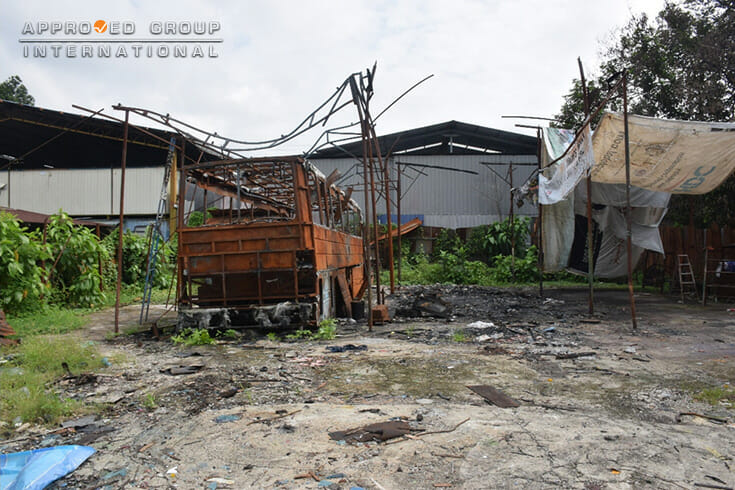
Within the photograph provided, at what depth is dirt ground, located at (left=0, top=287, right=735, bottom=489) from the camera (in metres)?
2.74

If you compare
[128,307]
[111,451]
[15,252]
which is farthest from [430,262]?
[111,451]

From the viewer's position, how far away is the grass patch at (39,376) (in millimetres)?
3752

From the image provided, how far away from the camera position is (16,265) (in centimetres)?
823

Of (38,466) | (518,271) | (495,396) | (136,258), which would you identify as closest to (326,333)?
(495,396)

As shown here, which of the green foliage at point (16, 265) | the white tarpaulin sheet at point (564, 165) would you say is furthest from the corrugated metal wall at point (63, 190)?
the white tarpaulin sheet at point (564, 165)

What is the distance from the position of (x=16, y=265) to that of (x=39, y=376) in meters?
4.56

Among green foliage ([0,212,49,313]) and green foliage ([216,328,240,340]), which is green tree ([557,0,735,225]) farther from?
green foliage ([0,212,49,313])

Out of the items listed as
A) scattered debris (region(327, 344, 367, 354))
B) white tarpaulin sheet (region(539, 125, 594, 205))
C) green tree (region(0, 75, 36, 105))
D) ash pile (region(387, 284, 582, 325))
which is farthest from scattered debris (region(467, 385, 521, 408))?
green tree (region(0, 75, 36, 105))

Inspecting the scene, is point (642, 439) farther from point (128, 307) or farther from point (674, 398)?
point (128, 307)

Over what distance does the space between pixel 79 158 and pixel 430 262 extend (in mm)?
18820

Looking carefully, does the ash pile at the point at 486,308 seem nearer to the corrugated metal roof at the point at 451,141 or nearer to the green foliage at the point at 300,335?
the green foliage at the point at 300,335

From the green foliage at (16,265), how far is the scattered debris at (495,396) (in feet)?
26.4

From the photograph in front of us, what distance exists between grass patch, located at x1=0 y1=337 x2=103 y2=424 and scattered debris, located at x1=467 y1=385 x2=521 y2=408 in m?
3.40

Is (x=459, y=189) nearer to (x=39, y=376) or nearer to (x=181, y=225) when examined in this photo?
(x=181, y=225)
